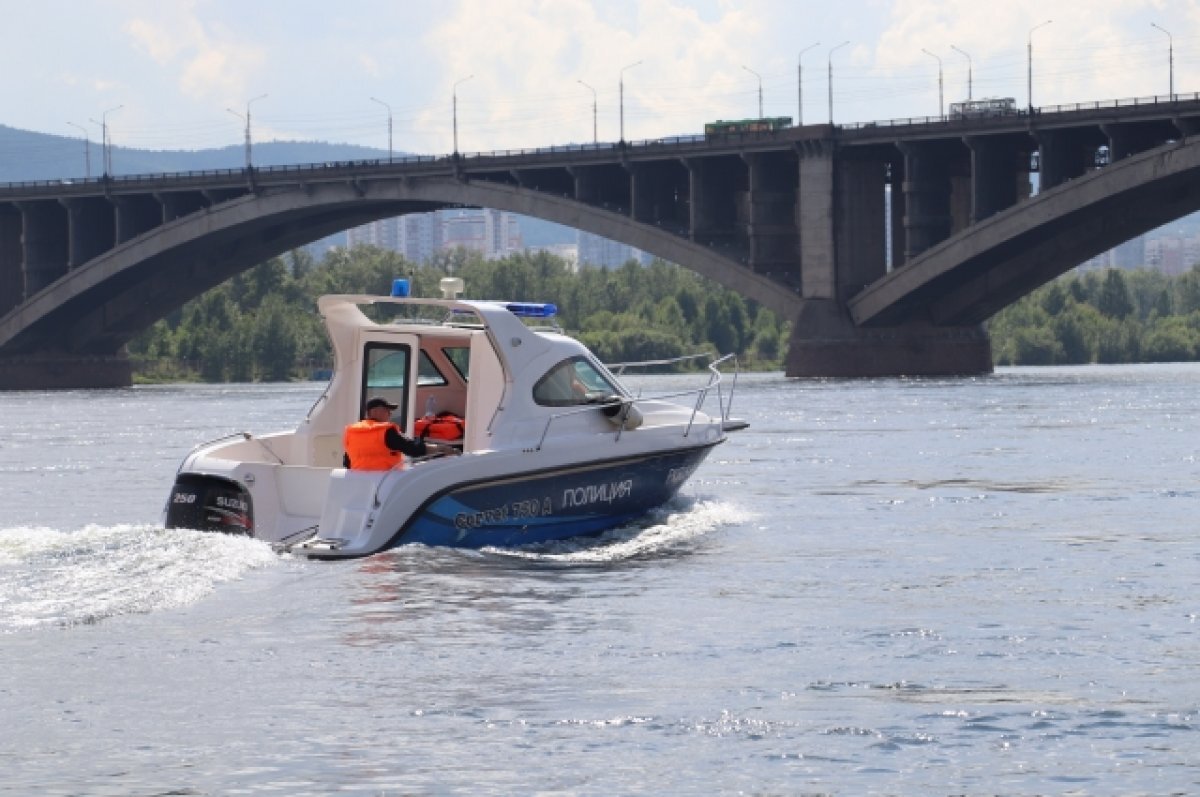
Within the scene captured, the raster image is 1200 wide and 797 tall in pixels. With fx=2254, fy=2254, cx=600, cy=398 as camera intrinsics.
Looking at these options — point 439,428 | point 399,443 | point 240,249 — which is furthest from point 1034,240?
point 399,443

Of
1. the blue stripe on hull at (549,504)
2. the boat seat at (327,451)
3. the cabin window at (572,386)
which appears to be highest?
the cabin window at (572,386)

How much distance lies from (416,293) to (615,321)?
3005 cm

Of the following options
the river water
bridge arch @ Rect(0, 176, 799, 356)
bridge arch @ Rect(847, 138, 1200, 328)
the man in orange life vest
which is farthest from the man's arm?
bridge arch @ Rect(0, 176, 799, 356)

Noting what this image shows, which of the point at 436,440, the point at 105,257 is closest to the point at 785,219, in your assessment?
the point at 105,257

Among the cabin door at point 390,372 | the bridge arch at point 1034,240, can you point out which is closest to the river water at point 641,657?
the cabin door at point 390,372

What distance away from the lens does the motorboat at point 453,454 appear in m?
20.7

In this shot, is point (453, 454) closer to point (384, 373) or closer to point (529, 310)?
point (384, 373)

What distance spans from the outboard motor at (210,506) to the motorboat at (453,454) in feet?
0.04

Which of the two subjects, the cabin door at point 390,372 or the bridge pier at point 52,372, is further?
the bridge pier at point 52,372

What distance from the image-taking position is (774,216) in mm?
95250

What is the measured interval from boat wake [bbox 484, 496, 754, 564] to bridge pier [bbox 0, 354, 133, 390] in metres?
88.6

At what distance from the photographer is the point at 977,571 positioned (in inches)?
840

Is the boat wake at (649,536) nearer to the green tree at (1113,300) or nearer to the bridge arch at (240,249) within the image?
the bridge arch at (240,249)

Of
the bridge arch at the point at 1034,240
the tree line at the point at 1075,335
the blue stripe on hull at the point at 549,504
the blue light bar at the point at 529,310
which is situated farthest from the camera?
the tree line at the point at 1075,335
